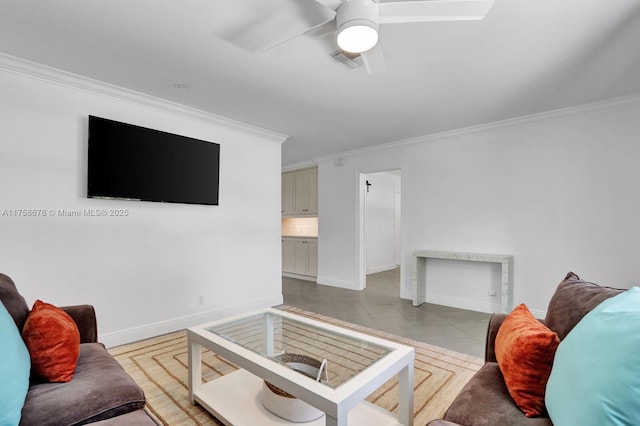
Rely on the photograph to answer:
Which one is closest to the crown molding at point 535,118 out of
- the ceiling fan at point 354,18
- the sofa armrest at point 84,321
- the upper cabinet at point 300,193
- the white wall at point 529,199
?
the white wall at point 529,199

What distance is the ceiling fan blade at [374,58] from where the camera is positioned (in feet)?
6.58

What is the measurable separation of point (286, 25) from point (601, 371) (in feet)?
6.62

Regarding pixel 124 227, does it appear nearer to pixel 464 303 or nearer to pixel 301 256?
pixel 301 256

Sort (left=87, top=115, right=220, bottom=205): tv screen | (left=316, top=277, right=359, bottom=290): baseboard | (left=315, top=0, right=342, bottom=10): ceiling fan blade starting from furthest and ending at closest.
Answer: (left=316, top=277, right=359, bottom=290): baseboard < (left=87, top=115, right=220, bottom=205): tv screen < (left=315, top=0, right=342, bottom=10): ceiling fan blade

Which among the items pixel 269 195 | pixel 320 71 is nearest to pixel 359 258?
pixel 269 195

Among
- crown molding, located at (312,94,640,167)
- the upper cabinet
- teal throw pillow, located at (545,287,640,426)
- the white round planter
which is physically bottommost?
the white round planter

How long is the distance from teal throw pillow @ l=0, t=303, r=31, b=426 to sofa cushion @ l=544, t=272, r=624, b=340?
2080mm

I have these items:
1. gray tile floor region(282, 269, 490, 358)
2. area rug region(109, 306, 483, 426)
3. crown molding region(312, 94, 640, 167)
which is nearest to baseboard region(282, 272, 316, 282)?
gray tile floor region(282, 269, 490, 358)

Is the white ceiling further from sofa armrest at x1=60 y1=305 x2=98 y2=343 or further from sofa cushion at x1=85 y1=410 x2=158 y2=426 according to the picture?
sofa cushion at x1=85 y1=410 x2=158 y2=426

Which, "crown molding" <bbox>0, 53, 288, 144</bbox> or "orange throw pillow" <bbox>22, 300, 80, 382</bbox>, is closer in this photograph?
"orange throw pillow" <bbox>22, 300, 80, 382</bbox>

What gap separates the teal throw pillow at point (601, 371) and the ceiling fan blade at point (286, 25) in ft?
5.98

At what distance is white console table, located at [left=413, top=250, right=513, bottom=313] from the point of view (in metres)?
3.82

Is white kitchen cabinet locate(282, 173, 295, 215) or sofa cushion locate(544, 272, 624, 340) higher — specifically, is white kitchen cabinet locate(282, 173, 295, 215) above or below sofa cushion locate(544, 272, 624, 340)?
above

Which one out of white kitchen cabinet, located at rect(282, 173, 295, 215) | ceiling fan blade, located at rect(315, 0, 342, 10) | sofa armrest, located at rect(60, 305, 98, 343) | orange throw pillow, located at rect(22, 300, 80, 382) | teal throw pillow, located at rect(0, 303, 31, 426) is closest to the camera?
teal throw pillow, located at rect(0, 303, 31, 426)
